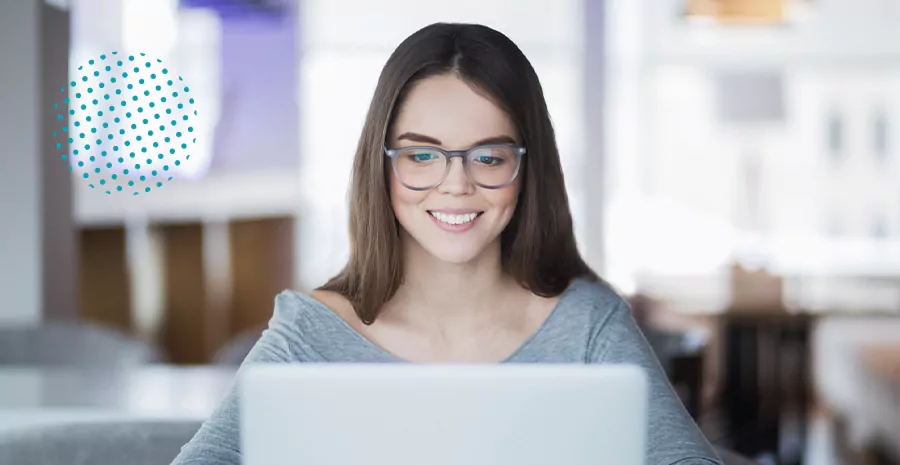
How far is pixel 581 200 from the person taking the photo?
211 centimetres

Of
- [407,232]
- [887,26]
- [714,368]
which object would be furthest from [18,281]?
[887,26]

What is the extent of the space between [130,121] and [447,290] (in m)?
0.56

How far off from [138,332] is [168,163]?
12.0 feet

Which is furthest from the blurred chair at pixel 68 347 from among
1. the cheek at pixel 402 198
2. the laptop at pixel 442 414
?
the laptop at pixel 442 414

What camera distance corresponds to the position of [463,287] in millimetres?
1415

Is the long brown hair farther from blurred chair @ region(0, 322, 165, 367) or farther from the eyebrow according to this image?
blurred chair @ region(0, 322, 165, 367)

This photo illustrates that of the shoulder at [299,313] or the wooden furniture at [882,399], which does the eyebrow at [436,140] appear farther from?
the wooden furniture at [882,399]

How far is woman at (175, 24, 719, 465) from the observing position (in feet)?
4.18

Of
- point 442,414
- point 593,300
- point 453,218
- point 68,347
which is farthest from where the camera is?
point 68,347

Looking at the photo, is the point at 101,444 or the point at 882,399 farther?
the point at 882,399

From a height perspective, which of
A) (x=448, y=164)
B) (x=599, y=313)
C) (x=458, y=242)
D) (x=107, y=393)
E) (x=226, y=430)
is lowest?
(x=107, y=393)

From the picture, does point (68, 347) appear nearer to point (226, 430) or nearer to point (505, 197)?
point (226, 430)

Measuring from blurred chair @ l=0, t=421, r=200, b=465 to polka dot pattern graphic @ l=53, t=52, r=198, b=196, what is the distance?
38cm

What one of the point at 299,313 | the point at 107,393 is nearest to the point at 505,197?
the point at 299,313
